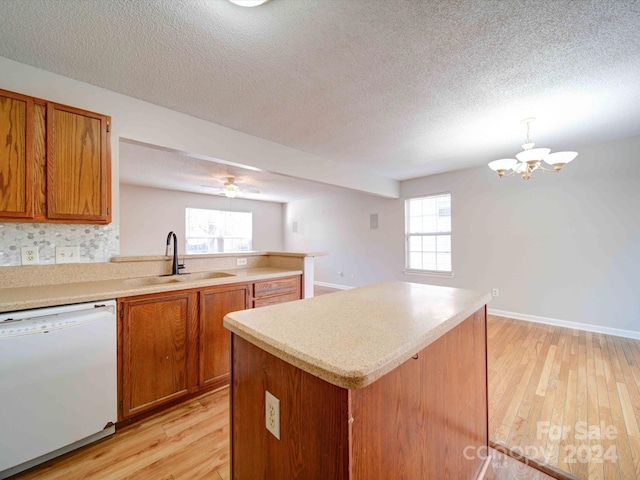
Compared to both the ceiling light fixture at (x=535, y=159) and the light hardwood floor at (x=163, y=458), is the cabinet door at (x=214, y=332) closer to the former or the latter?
the light hardwood floor at (x=163, y=458)

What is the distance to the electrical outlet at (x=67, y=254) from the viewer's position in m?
1.82

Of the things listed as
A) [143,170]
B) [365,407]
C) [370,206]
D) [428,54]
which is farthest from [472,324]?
[143,170]

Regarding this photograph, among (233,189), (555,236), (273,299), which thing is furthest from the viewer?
(233,189)

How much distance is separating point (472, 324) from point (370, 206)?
4.68 m

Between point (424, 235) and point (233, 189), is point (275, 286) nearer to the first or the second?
point (233, 189)

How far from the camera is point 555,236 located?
3.59m

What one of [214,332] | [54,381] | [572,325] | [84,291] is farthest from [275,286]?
[572,325]

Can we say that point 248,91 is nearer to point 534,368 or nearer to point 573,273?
point 534,368

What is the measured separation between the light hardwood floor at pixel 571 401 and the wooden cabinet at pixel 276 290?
6.27 feet

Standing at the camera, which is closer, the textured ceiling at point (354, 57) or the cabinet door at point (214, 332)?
the textured ceiling at point (354, 57)

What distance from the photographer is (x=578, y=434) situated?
5.43ft

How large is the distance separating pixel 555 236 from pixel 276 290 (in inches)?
155

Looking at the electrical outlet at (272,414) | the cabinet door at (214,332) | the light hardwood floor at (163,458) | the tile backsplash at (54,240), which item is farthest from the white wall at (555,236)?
the tile backsplash at (54,240)

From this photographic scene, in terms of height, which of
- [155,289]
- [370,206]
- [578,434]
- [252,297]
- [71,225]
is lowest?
[578,434]
